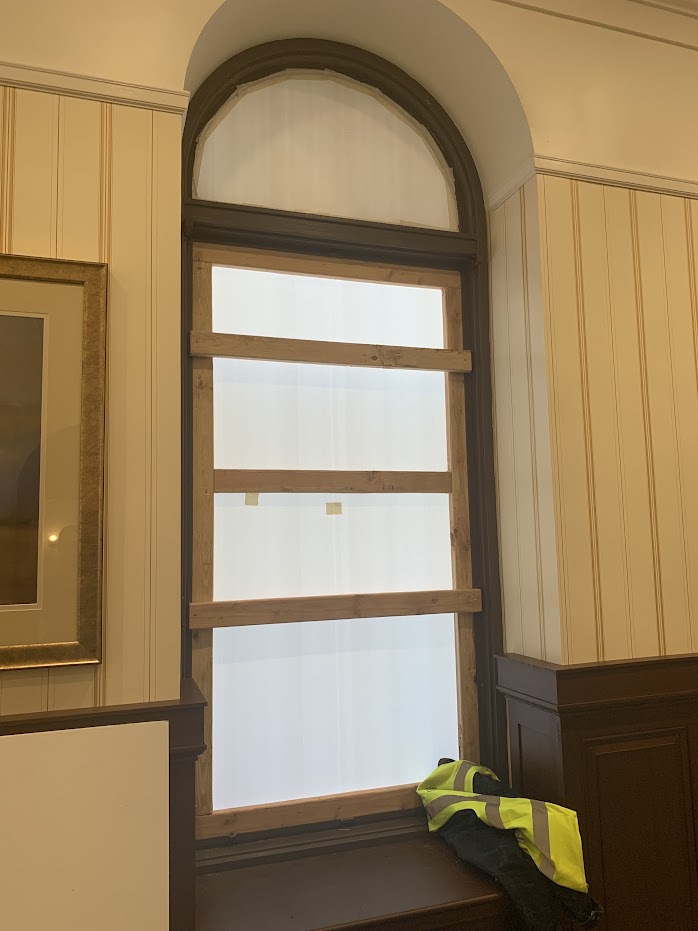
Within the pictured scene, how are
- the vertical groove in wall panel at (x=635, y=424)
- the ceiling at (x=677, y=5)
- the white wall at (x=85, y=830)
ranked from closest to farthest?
the white wall at (x=85, y=830) → the vertical groove in wall panel at (x=635, y=424) → the ceiling at (x=677, y=5)

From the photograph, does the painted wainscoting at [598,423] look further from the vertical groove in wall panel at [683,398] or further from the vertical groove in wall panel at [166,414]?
the vertical groove in wall panel at [166,414]

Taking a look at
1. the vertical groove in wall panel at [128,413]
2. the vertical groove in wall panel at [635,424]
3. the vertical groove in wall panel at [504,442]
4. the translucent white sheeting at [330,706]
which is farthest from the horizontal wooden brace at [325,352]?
the translucent white sheeting at [330,706]

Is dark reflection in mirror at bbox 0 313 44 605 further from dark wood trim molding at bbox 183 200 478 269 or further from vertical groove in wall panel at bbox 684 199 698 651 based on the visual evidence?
vertical groove in wall panel at bbox 684 199 698 651

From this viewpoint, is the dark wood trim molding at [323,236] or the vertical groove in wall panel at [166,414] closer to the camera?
the vertical groove in wall panel at [166,414]

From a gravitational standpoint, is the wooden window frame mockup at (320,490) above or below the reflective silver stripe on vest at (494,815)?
above

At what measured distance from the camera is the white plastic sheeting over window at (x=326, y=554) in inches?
80.0

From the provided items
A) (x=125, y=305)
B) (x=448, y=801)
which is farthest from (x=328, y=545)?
(x=125, y=305)

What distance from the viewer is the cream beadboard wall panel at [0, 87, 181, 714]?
1604 millimetres

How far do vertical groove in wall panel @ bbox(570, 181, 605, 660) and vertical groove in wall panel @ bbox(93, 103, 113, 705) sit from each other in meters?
1.26

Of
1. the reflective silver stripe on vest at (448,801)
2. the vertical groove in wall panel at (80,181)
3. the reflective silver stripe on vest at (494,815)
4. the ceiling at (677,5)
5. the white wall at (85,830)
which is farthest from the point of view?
the ceiling at (677,5)

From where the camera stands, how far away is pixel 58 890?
1430mm

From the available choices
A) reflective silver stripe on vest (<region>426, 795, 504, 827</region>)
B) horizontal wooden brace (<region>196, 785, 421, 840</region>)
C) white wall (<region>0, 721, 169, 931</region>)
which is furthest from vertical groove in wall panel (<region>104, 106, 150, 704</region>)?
reflective silver stripe on vest (<region>426, 795, 504, 827</region>)

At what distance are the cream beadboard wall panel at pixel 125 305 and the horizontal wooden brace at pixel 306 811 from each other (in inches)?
21.5

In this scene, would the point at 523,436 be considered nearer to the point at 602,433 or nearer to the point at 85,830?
the point at 602,433
